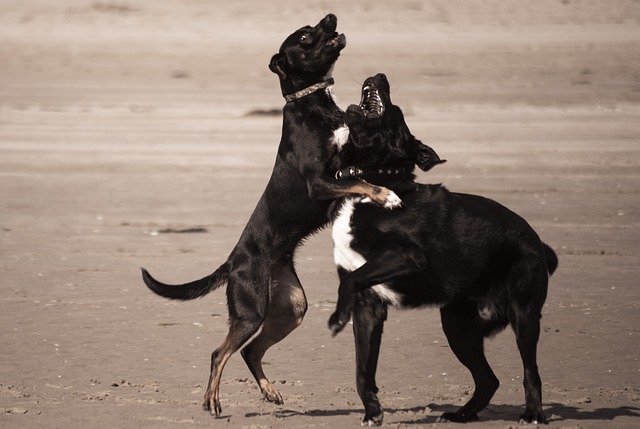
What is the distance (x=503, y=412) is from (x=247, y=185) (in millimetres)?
8421

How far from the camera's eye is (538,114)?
19547 millimetres

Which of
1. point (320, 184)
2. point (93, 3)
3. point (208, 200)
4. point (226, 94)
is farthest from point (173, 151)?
point (93, 3)

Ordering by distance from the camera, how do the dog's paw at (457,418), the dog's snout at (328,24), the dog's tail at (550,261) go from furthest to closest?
the dog's snout at (328,24) < the dog's paw at (457,418) < the dog's tail at (550,261)

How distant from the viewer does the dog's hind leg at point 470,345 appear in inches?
228

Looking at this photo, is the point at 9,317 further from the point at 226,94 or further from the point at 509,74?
the point at 509,74

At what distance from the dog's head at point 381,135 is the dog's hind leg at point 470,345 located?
0.74 meters

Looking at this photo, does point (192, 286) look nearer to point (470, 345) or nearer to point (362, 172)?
point (362, 172)

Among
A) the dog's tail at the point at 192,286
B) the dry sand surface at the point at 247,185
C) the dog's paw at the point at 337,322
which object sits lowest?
the dry sand surface at the point at 247,185

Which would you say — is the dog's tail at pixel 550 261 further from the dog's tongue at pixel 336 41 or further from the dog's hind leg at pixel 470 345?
the dog's tongue at pixel 336 41

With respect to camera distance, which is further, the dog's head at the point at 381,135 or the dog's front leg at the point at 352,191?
the dog's head at the point at 381,135

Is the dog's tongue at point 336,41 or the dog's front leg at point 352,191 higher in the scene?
the dog's tongue at point 336,41

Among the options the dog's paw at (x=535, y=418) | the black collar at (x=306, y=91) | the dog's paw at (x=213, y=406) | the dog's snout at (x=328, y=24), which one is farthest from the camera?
the dog's snout at (x=328, y=24)

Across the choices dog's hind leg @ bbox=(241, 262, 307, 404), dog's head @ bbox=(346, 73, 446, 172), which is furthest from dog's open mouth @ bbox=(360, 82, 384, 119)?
dog's hind leg @ bbox=(241, 262, 307, 404)

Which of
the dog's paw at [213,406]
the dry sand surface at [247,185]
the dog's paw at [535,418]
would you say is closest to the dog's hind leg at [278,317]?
the dry sand surface at [247,185]
